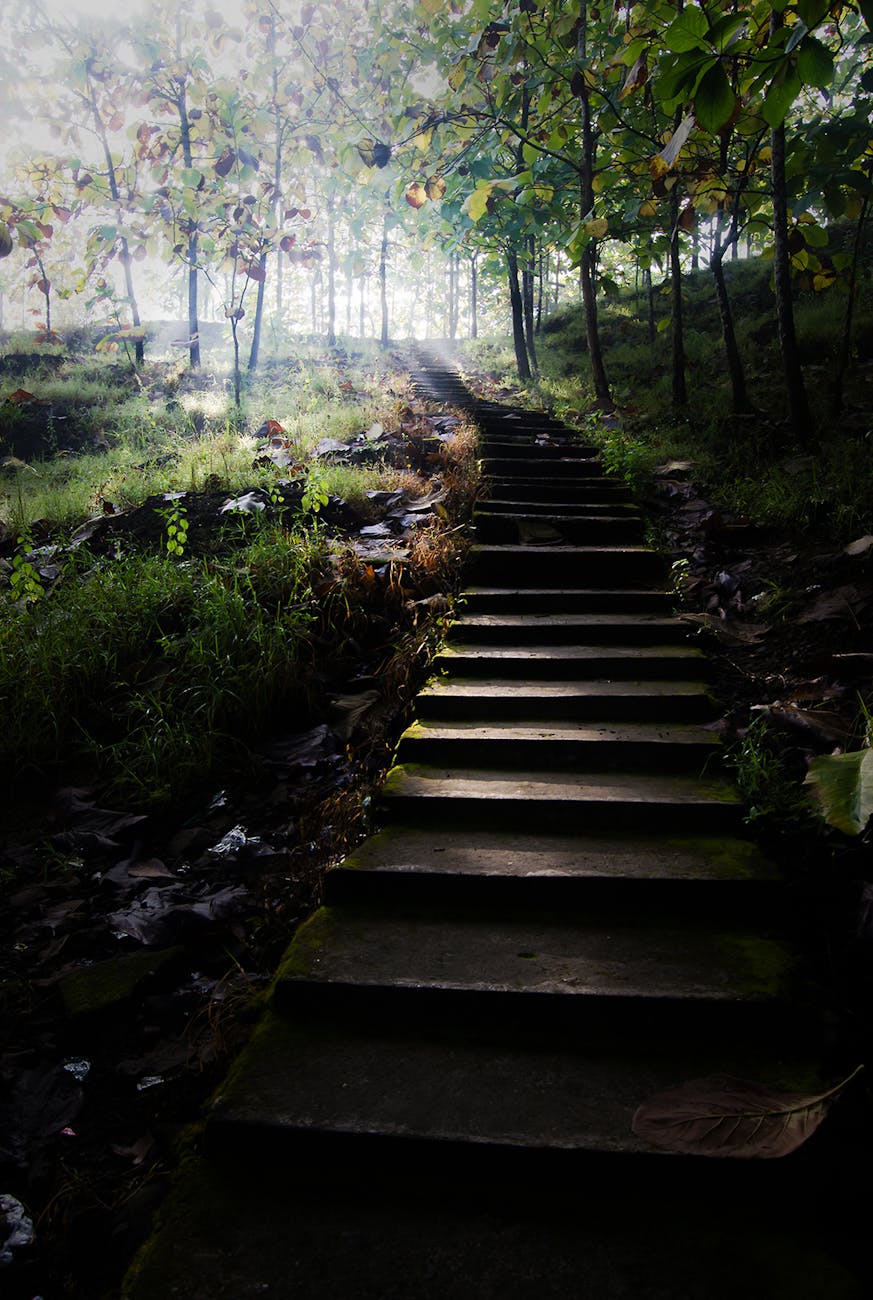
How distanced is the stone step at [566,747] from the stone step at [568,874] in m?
0.47

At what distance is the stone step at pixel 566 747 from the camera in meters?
2.89

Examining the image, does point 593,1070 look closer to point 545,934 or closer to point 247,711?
point 545,934

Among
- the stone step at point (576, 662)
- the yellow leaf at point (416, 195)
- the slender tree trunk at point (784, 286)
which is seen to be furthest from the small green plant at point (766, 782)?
the yellow leaf at point (416, 195)

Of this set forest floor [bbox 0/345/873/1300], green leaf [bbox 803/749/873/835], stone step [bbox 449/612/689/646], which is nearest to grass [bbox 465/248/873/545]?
forest floor [bbox 0/345/873/1300]

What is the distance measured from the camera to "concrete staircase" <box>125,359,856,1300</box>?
1324 millimetres

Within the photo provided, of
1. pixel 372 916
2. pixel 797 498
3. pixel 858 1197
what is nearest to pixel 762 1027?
pixel 858 1197

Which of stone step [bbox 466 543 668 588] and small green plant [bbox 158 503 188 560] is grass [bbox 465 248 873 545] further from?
small green plant [bbox 158 503 188 560]

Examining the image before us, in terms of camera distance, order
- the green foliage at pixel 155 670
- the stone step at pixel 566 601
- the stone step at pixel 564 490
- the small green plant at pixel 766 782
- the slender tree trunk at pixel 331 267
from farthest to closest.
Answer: the slender tree trunk at pixel 331 267 < the stone step at pixel 564 490 < the stone step at pixel 566 601 < the green foliage at pixel 155 670 < the small green plant at pixel 766 782

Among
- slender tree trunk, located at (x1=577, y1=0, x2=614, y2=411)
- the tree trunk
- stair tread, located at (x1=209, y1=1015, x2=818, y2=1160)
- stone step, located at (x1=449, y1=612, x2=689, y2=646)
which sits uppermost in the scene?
slender tree trunk, located at (x1=577, y1=0, x2=614, y2=411)

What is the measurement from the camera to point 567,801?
2.60 meters

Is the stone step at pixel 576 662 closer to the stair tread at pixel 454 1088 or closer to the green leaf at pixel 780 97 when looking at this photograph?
the stair tread at pixel 454 1088

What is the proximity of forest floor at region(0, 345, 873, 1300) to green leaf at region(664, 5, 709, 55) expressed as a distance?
2.16 m

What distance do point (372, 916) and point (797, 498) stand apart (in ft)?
14.1

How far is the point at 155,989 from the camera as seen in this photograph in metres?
2.18
